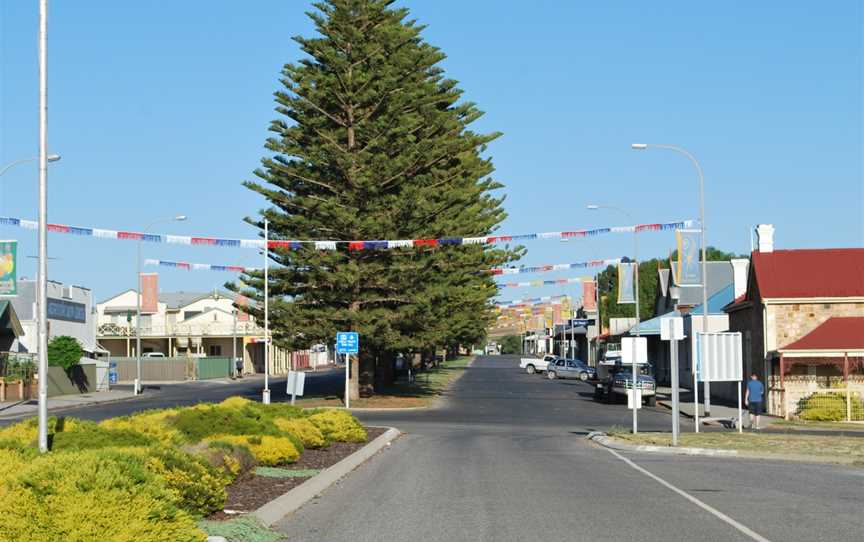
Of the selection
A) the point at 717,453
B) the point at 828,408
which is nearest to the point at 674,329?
the point at 717,453

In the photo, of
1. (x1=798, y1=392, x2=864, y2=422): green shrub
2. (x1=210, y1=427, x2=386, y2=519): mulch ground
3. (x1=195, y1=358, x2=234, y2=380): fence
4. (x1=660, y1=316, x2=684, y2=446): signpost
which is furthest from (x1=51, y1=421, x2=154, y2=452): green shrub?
(x1=195, y1=358, x2=234, y2=380): fence

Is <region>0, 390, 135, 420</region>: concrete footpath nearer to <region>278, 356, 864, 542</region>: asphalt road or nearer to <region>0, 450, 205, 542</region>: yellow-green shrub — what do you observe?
<region>278, 356, 864, 542</region>: asphalt road

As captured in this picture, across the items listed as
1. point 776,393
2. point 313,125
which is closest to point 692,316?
point 776,393

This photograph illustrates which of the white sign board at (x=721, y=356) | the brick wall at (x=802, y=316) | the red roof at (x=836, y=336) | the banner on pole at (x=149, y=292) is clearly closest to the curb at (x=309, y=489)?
the white sign board at (x=721, y=356)

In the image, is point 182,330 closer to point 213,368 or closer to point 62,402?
point 213,368

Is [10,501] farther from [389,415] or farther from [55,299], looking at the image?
[55,299]

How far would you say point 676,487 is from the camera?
55.0ft

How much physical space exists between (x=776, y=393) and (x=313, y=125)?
831 inches

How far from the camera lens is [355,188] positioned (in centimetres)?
4588

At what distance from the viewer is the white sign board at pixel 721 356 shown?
30156mm

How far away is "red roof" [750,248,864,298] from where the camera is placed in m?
40.7

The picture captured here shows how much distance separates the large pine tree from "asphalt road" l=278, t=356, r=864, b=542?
61.2ft

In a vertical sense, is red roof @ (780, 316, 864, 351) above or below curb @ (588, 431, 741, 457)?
above

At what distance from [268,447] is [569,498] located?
211 inches
